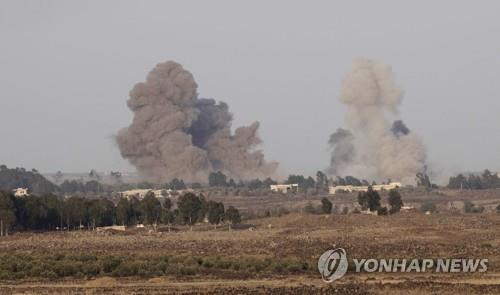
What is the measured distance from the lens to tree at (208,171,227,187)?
170 meters

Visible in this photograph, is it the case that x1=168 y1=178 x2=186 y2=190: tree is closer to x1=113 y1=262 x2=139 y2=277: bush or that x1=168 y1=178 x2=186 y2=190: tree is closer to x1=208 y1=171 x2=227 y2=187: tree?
x1=208 y1=171 x2=227 y2=187: tree

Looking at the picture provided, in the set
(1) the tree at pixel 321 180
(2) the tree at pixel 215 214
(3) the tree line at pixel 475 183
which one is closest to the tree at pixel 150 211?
(2) the tree at pixel 215 214

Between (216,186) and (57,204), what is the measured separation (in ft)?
245

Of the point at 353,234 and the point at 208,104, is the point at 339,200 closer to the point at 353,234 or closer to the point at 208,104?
the point at 208,104

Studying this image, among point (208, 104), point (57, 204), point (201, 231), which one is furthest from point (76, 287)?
point (208, 104)

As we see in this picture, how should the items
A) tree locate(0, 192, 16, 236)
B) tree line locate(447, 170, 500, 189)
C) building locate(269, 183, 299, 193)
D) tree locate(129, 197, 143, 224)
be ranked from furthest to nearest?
1. building locate(269, 183, 299, 193)
2. tree line locate(447, 170, 500, 189)
3. tree locate(129, 197, 143, 224)
4. tree locate(0, 192, 16, 236)

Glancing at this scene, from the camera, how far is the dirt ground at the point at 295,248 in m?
41.9

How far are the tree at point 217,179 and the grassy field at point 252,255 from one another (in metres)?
→ 79.8

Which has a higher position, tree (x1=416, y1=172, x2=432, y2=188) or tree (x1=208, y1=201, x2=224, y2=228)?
tree (x1=416, y1=172, x2=432, y2=188)

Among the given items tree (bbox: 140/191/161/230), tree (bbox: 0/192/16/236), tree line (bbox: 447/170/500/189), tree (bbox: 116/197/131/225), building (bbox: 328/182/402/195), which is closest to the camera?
tree (bbox: 0/192/16/236)

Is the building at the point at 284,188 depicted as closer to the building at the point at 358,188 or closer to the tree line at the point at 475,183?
the building at the point at 358,188

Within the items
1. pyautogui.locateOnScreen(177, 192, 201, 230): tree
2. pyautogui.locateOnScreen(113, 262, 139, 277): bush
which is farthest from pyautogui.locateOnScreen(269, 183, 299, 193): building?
pyautogui.locateOnScreen(113, 262, 139, 277): bush

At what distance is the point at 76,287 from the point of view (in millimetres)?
43562

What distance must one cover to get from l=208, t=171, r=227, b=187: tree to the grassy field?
262 feet
